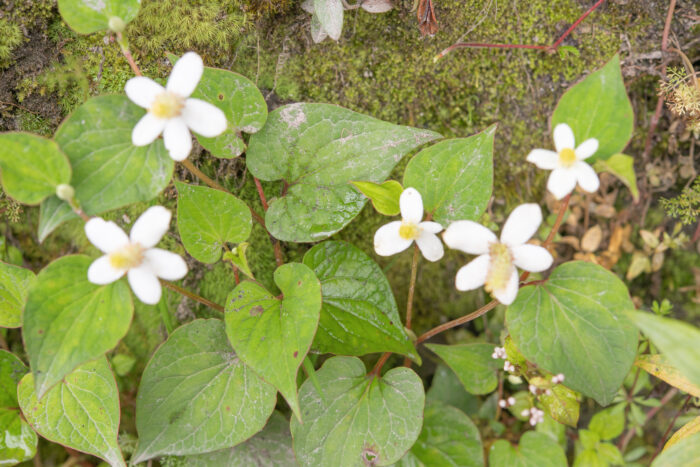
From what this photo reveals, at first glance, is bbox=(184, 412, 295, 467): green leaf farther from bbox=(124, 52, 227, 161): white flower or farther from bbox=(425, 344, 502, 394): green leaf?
bbox=(124, 52, 227, 161): white flower

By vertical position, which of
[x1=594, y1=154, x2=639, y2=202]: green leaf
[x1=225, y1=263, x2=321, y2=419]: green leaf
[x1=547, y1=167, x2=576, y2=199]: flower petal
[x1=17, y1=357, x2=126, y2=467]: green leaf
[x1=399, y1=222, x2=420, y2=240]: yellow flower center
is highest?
[x1=594, y1=154, x2=639, y2=202]: green leaf

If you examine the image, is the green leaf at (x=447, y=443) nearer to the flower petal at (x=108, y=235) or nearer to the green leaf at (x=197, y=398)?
the green leaf at (x=197, y=398)

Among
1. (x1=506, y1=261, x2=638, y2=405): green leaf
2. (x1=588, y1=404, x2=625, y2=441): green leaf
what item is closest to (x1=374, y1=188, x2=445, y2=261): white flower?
(x1=506, y1=261, x2=638, y2=405): green leaf

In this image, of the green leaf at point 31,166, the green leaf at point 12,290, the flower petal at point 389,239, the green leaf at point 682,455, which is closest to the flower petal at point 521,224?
the flower petal at point 389,239

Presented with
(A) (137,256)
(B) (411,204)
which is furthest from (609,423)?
(A) (137,256)

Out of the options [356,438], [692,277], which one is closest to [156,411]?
[356,438]

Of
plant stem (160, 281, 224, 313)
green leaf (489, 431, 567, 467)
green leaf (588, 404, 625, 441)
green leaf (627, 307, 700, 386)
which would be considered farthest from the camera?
green leaf (588, 404, 625, 441)
